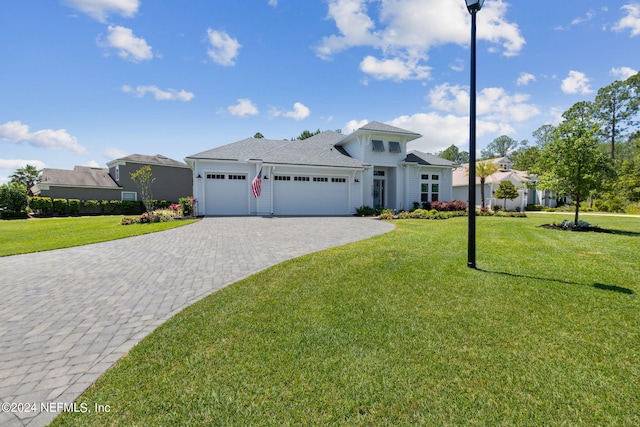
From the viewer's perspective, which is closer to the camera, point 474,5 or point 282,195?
point 474,5

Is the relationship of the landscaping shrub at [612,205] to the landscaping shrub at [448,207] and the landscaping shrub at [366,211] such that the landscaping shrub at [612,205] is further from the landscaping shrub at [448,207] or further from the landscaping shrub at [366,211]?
the landscaping shrub at [366,211]

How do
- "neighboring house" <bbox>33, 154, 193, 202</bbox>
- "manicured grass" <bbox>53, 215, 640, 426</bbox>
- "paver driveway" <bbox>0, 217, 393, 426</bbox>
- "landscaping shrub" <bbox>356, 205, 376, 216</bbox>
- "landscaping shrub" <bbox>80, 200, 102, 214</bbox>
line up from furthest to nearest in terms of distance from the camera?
"neighboring house" <bbox>33, 154, 193, 202</bbox> → "landscaping shrub" <bbox>80, 200, 102, 214</bbox> → "landscaping shrub" <bbox>356, 205, 376, 216</bbox> → "paver driveway" <bbox>0, 217, 393, 426</bbox> → "manicured grass" <bbox>53, 215, 640, 426</bbox>

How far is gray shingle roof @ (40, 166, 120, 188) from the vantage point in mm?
24609

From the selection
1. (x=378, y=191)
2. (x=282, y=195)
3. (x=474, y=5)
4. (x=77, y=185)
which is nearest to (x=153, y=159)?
(x=77, y=185)

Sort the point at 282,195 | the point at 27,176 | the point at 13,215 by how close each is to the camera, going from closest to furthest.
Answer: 1. the point at 282,195
2. the point at 13,215
3. the point at 27,176

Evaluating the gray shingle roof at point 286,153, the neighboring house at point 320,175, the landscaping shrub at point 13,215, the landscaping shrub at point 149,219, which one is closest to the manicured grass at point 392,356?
the landscaping shrub at point 149,219

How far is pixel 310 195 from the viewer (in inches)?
719

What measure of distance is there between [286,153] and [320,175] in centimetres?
272

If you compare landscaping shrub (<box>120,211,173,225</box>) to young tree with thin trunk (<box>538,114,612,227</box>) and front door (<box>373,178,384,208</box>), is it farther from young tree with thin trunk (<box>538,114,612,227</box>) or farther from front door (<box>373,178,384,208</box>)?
young tree with thin trunk (<box>538,114,612,227</box>)

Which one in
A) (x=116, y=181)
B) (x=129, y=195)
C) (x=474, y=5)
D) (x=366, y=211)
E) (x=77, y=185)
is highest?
(x=474, y=5)

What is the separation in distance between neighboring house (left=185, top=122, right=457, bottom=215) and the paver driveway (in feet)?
28.9

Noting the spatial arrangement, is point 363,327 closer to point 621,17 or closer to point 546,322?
point 546,322

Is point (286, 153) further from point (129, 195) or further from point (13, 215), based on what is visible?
point (13, 215)

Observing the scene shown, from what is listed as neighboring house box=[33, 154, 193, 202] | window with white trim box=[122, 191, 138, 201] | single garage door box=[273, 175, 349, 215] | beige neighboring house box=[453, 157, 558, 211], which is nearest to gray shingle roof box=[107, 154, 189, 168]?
neighboring house box=[33, 154, 193, 202]
